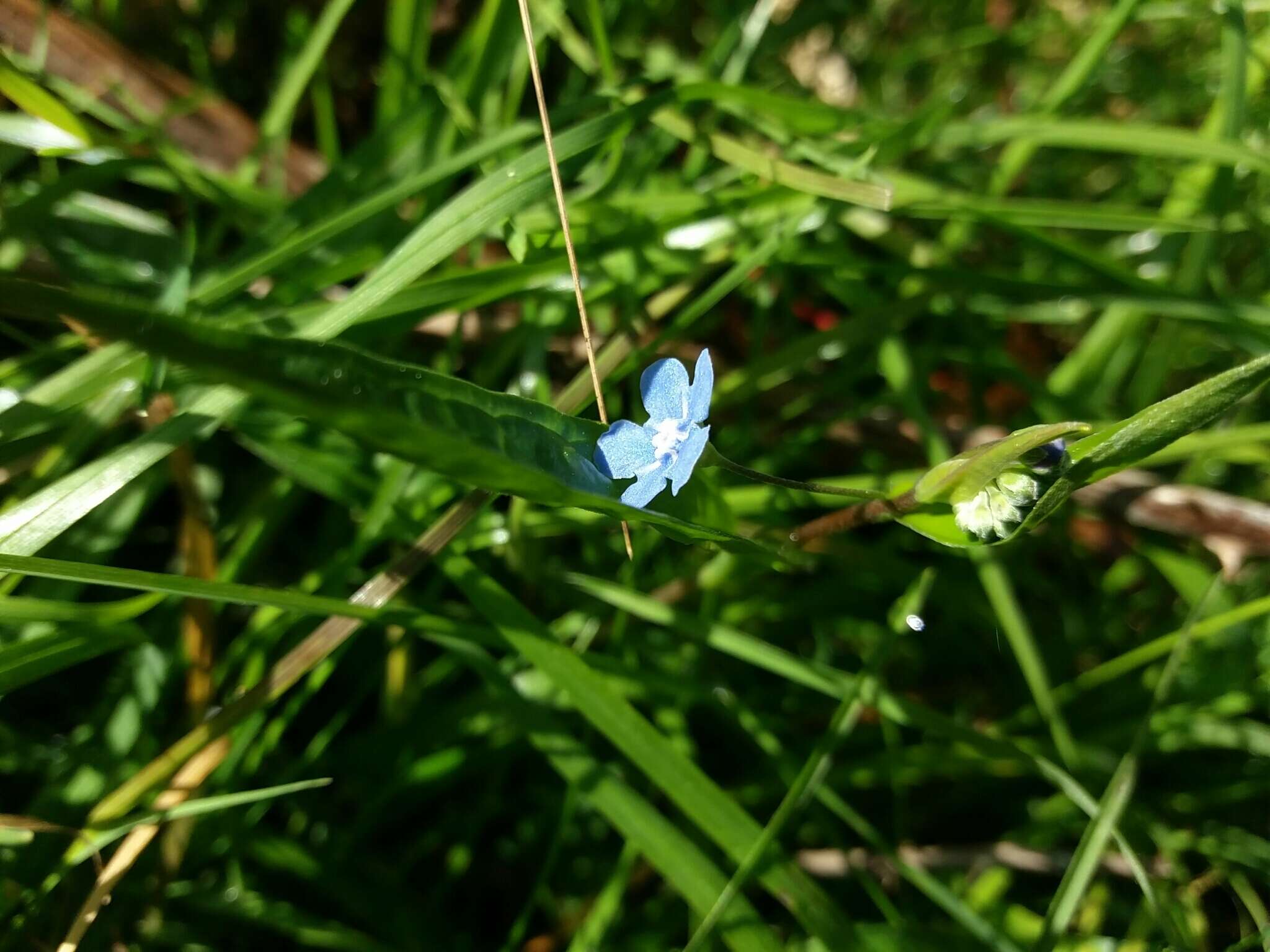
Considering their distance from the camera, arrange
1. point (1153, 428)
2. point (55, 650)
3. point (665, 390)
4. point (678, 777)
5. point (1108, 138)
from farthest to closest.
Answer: point (1108, 138)
point (678, 777)
point (55, 650)
point (665, 390)
point (1153, 428)

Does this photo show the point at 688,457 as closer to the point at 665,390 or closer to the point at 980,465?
the point at 665,390

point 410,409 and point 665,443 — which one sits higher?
point 665,443

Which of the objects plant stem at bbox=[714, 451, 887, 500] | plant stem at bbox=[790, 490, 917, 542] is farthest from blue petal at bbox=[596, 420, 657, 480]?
plant stem at bbox=[790, 490, 917, 542]

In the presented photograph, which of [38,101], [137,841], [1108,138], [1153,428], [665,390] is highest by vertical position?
[1108,138]

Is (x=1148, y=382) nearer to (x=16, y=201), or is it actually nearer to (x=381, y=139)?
(x=381, y=139)

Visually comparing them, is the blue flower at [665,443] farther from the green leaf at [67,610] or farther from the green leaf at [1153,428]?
the green leaf at [67,610]

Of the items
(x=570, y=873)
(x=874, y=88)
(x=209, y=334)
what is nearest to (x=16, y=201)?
(x=209, y=334)

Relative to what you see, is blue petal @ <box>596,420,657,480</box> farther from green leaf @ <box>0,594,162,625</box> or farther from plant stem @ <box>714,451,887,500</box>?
green leaf @ <box>0,594,162,625</box>

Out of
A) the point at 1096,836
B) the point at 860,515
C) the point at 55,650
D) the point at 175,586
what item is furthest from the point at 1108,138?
the point at 55,650
